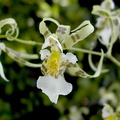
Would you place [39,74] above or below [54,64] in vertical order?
below

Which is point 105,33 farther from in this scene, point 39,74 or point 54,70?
point 39,74

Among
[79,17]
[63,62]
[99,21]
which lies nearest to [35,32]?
[79,17]

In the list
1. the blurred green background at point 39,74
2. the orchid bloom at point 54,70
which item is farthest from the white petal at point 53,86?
the blurred green background at point 39,74

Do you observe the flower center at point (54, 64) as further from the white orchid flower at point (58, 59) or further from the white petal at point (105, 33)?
the white petal at point (105, 33)

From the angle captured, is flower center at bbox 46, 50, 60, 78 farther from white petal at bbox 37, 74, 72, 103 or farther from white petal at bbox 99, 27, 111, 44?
white petal at bbox 99, 27, 111, 44

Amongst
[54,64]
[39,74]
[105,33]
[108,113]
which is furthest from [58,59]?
[39,74]

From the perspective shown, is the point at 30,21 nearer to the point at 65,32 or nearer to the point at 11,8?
the point at 11,8
